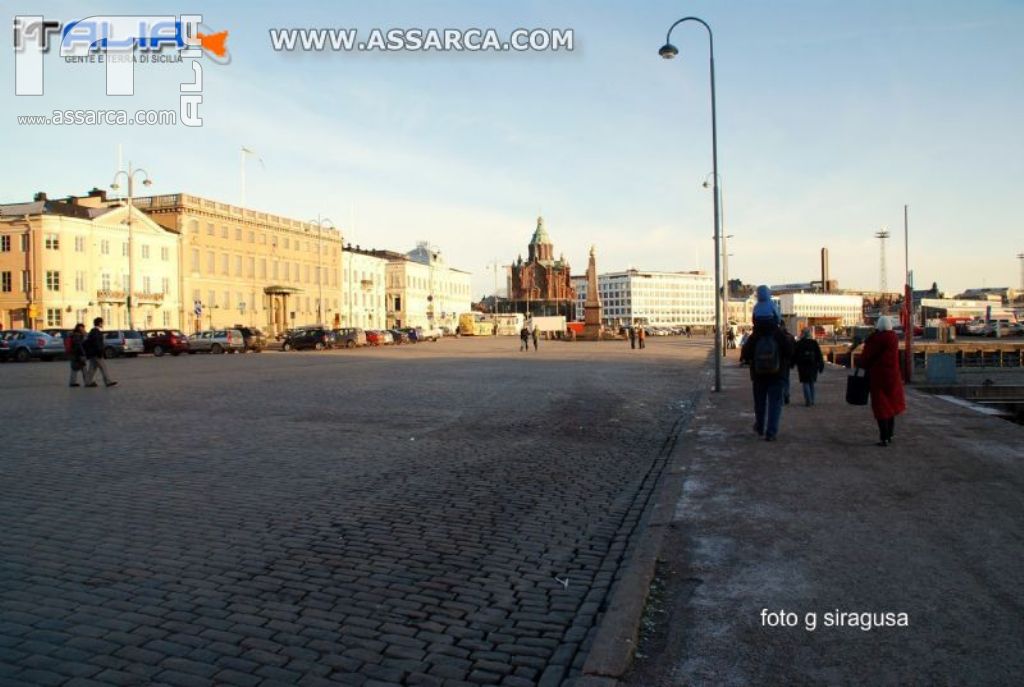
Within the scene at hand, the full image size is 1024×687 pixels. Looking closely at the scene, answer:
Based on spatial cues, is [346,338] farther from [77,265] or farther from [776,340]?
[776,340]

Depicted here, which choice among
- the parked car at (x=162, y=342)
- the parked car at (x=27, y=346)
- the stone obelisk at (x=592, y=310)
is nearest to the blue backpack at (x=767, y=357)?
the parked car at (x=27, y=346)

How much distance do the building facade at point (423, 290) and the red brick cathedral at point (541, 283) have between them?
2516 cm

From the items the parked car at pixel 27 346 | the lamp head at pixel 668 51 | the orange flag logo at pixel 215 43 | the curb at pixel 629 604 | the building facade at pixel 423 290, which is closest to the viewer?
the curb at pixel 629 604

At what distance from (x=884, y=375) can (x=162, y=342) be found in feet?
151

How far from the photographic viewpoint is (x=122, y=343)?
43.5 meters

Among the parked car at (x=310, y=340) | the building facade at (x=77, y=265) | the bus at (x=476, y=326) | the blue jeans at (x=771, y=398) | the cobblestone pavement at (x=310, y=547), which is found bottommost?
the cobblestone pavement at (x=310, y=547)

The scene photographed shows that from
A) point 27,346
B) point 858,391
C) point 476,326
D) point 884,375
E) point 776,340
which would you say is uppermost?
point 476,326

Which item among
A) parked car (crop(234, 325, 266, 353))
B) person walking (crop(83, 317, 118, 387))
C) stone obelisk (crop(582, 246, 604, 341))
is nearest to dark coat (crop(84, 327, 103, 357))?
person walking (crop(83, 317, 118, 387))

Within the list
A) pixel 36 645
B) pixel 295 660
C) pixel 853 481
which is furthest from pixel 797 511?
pixel 36 645

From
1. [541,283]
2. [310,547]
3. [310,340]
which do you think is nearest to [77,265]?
[310,340]

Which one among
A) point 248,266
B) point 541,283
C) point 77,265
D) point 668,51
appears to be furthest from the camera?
point 541,283

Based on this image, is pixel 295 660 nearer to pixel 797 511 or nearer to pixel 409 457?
pixel 797 511

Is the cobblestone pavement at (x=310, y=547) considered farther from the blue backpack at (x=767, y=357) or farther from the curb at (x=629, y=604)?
the blue backpack at (x=767, y=357)

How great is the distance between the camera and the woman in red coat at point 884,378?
9.92 metres
